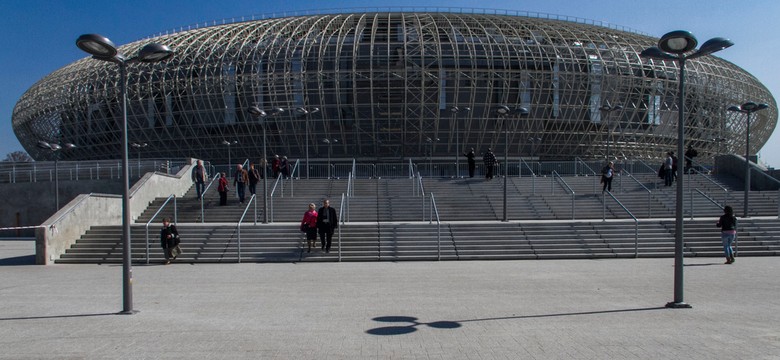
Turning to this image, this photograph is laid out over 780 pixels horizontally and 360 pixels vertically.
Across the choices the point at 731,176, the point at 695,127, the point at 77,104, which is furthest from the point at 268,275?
the point at 695,127

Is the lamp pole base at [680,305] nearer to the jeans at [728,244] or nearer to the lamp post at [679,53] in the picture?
the lamp post at [679,53]

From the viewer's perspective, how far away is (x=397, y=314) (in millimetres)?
6703

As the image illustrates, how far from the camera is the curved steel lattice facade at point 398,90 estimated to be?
118ft

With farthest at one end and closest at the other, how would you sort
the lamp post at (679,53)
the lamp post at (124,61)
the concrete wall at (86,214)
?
the concrete wall at (86,214), the lamp post at (679,53), the lamp post at (124,61)

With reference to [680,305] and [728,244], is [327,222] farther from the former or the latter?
[728,244]

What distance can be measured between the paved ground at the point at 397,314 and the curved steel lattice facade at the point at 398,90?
84.5ft

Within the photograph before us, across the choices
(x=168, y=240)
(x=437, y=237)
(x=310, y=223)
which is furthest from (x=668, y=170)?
(x=168, y=240)

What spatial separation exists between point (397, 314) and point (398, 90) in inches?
1187

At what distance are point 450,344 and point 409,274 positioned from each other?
5.03m

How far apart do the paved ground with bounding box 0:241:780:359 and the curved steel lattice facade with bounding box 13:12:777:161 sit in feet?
84.5

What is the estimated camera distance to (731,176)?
2233 centimetres

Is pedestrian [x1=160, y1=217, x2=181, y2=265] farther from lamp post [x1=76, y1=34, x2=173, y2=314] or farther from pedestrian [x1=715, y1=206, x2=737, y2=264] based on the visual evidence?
pedestrian [x1=715, y1=206, x2=737, y2=264]

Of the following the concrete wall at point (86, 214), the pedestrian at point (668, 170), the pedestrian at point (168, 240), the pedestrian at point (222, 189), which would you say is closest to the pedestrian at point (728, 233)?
the pedestrian at point (668, 170)

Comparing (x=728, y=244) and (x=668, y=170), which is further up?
(x=668, y=170)
